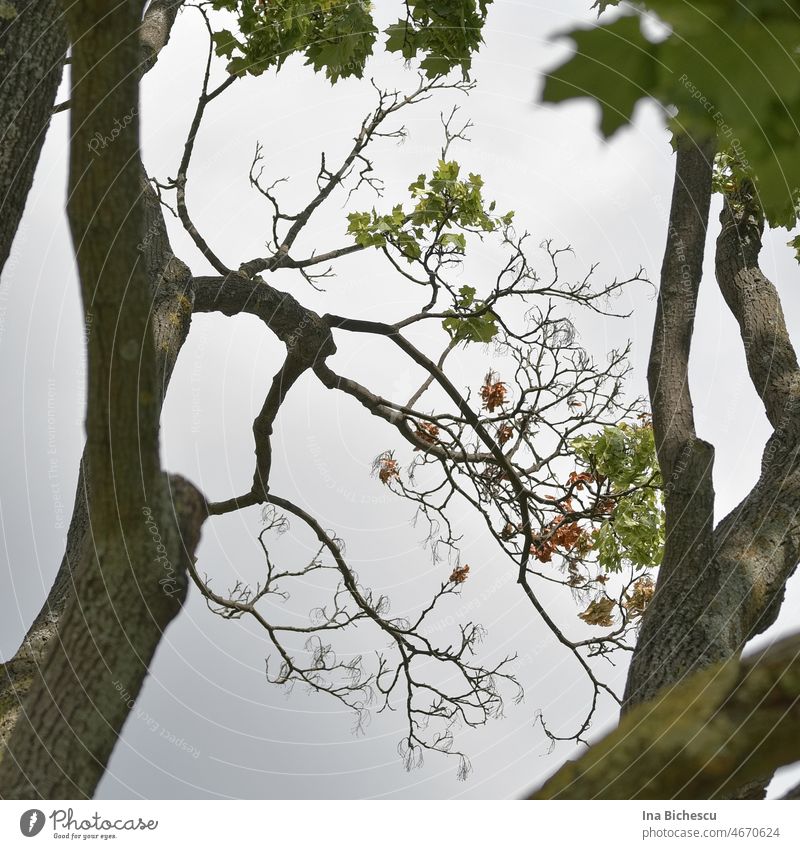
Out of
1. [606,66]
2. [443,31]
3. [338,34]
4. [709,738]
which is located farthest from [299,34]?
[709,738]

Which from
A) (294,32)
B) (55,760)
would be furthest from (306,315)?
(55,760)

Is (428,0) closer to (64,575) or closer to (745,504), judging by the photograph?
(745,504)

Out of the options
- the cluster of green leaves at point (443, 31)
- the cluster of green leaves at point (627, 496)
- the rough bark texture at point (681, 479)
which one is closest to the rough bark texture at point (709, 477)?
the rough bark texture at point (681, 479)

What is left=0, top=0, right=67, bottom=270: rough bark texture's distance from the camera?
2236mm

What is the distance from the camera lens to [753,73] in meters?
1.13

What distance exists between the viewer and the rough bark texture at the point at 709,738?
1.03m

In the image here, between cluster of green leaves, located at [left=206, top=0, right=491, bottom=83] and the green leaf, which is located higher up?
cluster of green leaves, located at [left=206, top=0, right=491, bottom=83]

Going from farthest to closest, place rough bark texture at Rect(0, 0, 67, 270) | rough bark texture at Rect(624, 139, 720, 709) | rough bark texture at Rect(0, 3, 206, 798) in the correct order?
1. rough bark texture at Rect(624, 139, 720, 709)
2. rough bark texture at Rect(0, 0, 67, 270)
3. rough bark texture at Rect(0, 3, 206, 798)

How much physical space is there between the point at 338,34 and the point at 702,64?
3.39 m

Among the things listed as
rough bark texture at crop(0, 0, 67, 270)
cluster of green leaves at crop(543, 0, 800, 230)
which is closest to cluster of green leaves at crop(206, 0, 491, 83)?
rough bark texture at crop(0, 0, 67, 270)

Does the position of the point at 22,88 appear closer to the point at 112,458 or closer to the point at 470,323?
the point at 112,458

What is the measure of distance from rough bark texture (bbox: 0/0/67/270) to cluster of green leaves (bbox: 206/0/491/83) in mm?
1790

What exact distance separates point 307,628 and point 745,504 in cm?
223

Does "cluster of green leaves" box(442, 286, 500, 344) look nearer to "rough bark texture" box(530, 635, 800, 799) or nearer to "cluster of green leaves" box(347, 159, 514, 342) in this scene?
"cluster of green leaves" box(347, 159, 514, 342)
